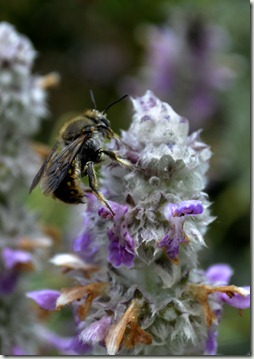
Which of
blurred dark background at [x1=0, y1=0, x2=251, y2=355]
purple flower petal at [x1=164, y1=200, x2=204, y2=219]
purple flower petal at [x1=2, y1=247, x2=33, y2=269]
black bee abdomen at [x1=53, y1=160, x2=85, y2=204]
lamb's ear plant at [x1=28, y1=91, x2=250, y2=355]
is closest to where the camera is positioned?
purple flower petal at [x1=164, y1=200, x2=204, y2=219]

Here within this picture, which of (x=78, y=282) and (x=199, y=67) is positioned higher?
(x=199, y=67)

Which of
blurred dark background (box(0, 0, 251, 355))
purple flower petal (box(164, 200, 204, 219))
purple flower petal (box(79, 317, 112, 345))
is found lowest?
purple flower petal (box(79, 317, 112, 345))

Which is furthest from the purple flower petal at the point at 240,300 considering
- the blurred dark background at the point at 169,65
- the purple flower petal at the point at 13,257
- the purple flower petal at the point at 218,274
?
the blurred dark background at the point at 169,65

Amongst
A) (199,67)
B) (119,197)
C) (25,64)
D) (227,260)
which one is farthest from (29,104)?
(199,67)

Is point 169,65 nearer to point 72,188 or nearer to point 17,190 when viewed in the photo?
point 17,190

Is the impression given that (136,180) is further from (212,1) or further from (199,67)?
A: (212,1)

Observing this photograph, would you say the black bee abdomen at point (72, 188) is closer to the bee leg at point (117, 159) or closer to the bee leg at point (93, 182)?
the bee leg at point (93, 182)

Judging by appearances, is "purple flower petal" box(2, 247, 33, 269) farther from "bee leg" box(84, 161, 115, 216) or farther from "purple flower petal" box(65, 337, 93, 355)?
"bee leg" box(84, 161, 115, 216)

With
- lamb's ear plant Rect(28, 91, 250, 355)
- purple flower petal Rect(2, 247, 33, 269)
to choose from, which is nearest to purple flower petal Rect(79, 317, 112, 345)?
lamb's ear plant Rect(28, 91, 250, 355)

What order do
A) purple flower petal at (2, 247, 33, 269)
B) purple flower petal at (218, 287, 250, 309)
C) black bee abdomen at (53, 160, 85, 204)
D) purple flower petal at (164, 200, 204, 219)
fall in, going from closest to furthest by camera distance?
purple flower petal at (164, 200, 204, 219) < purple flower petal at (218, 287, 250, 309) < black bee abdomen at (53, 160, 85, 204) < purple flower petal at (2, 247, 33, 269)
